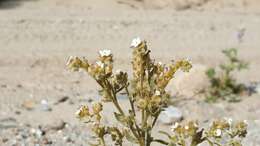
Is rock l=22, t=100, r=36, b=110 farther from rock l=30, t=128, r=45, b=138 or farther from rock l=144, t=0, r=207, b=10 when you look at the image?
rock l=144, t=0, r=207, b=10

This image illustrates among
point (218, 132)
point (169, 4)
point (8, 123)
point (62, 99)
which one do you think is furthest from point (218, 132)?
point (169, 4)

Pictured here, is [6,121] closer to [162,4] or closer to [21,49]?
[21,49]

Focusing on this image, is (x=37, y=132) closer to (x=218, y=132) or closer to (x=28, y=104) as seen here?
(x=28, y=104)

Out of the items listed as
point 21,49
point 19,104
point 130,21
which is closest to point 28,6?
point 130,21

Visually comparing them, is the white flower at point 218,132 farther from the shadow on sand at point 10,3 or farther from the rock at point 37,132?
the shadow on sand at point 10,3

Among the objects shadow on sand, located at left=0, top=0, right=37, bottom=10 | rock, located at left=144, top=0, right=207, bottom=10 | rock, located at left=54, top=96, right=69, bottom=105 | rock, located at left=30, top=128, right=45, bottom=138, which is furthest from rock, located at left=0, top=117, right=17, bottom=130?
rock, located at left=144, top=0, right=207, bottom=10
